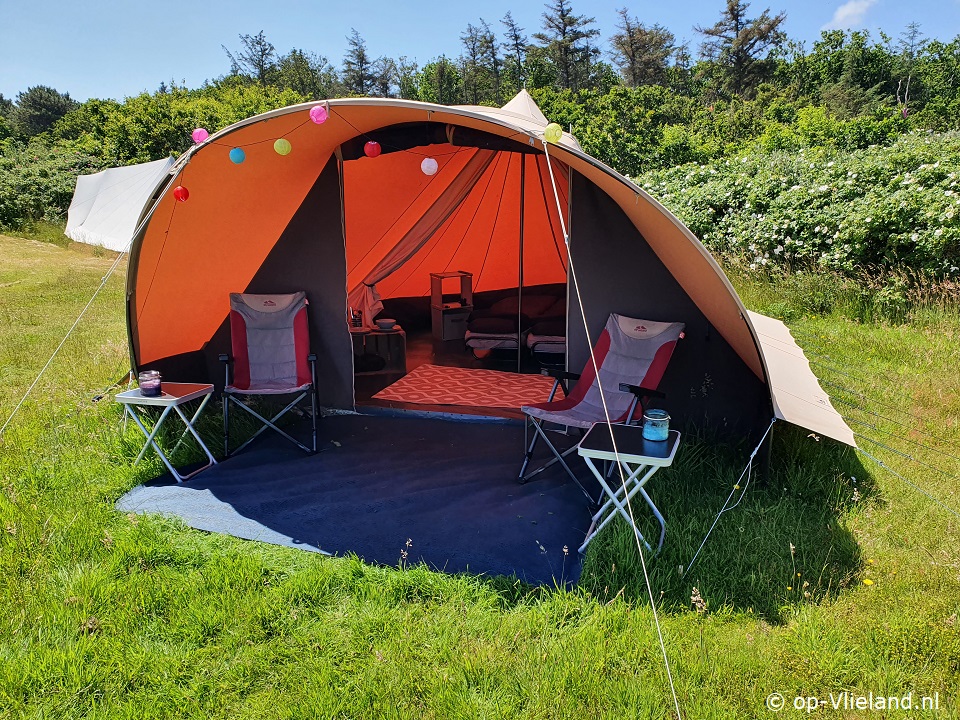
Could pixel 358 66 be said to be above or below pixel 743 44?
above

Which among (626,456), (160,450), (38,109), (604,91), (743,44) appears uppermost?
(743,44)

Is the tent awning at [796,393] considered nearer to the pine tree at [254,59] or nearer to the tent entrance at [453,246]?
the tent entrance at [453,246]

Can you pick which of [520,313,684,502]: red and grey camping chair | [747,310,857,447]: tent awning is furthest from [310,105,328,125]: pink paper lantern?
[747,310,857,447]: tent awning

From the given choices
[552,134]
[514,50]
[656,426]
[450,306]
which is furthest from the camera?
[514,50]

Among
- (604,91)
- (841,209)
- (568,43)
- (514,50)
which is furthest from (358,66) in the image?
(841,209)

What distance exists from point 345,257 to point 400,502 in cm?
190

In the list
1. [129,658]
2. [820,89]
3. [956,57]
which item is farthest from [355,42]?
[129,658]

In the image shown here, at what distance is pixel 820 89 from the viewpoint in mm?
29891

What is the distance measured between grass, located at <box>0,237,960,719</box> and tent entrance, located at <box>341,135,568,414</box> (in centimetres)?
210

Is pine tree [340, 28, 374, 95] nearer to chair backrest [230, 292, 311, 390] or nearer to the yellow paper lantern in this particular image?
chair backrest [230, 292, 311, 390]

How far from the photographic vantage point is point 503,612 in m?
2.49

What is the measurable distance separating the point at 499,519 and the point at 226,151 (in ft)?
8.63

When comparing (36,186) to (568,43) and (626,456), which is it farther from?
(568,43)

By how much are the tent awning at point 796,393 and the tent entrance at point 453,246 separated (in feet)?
5.81
